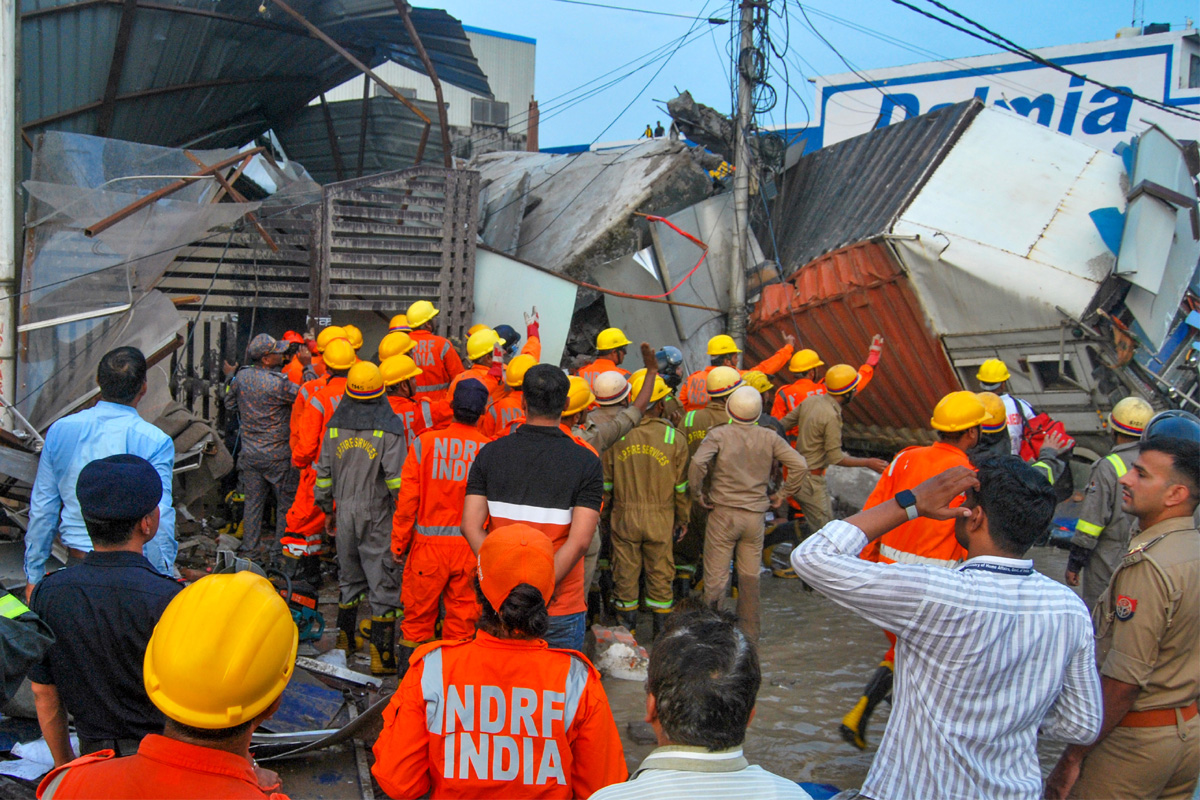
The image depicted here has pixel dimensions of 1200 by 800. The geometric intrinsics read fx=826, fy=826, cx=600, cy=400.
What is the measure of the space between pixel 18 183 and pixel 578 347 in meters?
5.63

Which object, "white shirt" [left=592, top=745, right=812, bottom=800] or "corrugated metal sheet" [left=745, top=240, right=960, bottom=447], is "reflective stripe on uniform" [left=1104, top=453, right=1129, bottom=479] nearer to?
"white shirt" [left=592, top=745, right=812, bottom=800]

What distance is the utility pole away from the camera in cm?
946

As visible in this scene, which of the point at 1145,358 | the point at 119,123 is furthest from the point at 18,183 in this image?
the point at 1145,358

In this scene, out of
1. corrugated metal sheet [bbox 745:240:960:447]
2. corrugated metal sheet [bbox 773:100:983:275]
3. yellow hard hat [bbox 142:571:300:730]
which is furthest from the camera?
corrugated metal sheet [bbox 773:100:983:275]

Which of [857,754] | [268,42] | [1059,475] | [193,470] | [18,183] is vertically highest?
[268,42]

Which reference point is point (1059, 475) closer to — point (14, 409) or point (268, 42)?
point (14, 409)

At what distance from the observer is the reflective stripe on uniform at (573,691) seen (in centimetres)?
192

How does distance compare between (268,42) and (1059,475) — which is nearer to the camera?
(1059,475)

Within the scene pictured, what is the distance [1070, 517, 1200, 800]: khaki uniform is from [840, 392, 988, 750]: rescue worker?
1.32m

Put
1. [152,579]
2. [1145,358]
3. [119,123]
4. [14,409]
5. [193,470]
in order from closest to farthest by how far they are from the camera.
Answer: [152,579], [14,409], [193,470], [1145,358], [119,123]

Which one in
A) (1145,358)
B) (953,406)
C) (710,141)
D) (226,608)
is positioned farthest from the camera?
(710,141)

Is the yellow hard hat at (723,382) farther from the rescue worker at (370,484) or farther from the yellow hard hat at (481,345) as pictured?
the rescue worker at (370,484)

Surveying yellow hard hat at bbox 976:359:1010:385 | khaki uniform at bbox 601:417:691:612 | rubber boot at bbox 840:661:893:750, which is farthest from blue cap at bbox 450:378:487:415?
yellow hard hat at bbox 976:359:1010:385

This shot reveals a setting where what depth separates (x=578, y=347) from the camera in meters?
9.64
